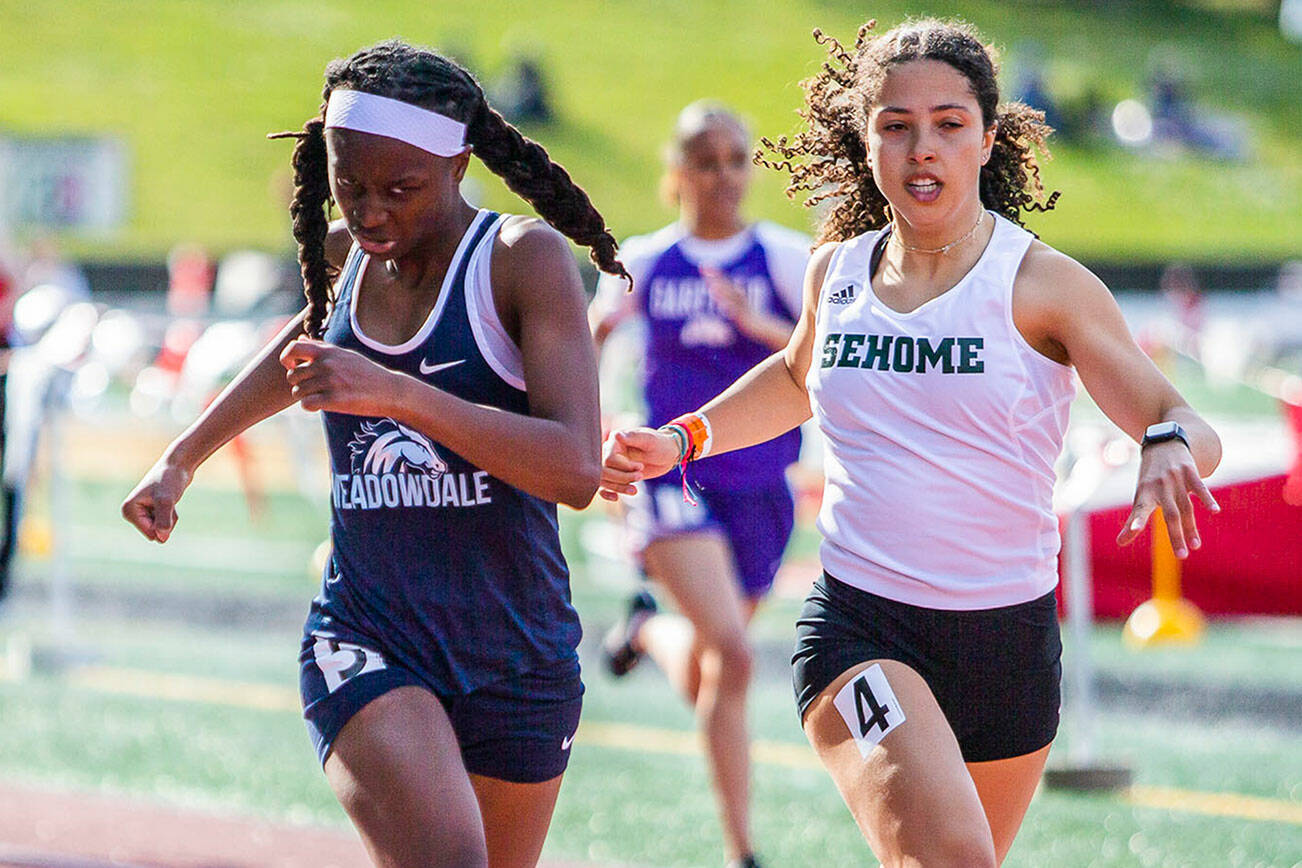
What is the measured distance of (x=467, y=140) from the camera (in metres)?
3.42

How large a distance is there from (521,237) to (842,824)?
3.68 metres

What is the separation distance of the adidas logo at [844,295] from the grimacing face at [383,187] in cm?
86

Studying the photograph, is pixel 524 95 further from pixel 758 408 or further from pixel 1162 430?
pixel 1162 430

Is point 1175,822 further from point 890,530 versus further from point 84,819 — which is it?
point 84,819

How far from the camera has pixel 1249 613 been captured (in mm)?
8820

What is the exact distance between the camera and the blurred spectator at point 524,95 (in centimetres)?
4244

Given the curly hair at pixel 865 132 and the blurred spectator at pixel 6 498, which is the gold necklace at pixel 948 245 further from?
the blurred spectator at pixel 6 498

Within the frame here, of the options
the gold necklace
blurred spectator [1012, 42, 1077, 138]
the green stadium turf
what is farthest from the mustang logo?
blurred spectator [1012, 42, 1077, 138]

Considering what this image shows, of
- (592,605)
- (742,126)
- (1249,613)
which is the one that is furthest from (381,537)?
(592,605)

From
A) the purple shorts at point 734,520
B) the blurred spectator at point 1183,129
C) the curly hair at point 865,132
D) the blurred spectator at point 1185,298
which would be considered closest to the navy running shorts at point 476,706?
the curly hair at point 865,132

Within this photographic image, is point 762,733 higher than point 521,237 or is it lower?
lower

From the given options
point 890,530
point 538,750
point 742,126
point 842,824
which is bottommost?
point 842,824

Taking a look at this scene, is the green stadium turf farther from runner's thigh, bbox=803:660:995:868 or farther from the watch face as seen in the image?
the watch face

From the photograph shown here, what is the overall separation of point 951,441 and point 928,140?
58cm
